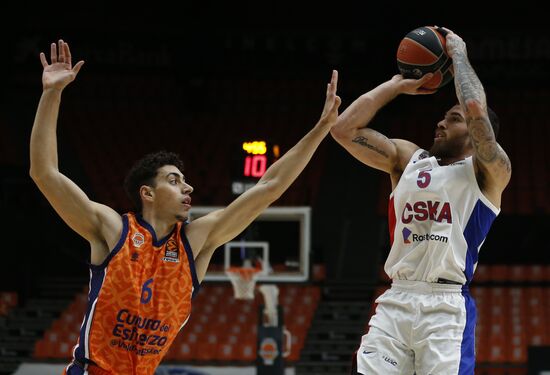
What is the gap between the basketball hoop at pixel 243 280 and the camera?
35.1 ft

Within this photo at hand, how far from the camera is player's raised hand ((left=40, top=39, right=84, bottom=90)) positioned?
3.79 metres

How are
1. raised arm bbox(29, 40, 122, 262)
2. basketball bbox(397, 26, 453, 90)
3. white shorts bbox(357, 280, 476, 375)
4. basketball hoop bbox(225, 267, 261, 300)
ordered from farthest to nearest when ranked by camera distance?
basketball hoop bbox(225, 267, 261, 300) → basketball bbox(397, 26, 453, 90) → white shorts bbox(357, 280, 476, 375) → raised arm bbox(29, 40, 122, 262)

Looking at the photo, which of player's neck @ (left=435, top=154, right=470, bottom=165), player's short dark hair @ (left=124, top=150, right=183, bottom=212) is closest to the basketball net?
player's neck @ (left=435, top=154, right=470, bottom=165)

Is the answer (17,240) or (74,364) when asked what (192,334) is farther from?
(74,364)

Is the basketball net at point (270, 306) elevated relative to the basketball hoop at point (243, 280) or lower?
lower

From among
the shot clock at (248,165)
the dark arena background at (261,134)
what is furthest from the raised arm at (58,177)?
the dark arena background at (261,134)

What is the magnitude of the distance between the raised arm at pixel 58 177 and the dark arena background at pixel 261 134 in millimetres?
10376

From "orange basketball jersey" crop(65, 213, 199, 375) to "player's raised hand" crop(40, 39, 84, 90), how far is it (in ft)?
2.15

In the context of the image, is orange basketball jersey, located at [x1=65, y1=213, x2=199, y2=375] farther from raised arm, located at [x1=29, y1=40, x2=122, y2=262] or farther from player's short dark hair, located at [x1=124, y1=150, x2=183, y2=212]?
player's short dark hair, located at [x1=124, y1=150, x2=183, y2=212]

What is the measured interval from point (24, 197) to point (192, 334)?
4.34 m

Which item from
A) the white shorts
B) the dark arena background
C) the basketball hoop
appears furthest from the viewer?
the dark arena background

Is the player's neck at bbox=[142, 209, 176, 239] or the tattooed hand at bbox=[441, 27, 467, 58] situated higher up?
the tattooed hand at bbox=[441, 27, 467, 58]

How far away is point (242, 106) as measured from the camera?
18.4 metres

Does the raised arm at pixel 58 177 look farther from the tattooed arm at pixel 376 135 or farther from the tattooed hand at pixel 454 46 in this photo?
the tattooed hand at pixel 454 46
